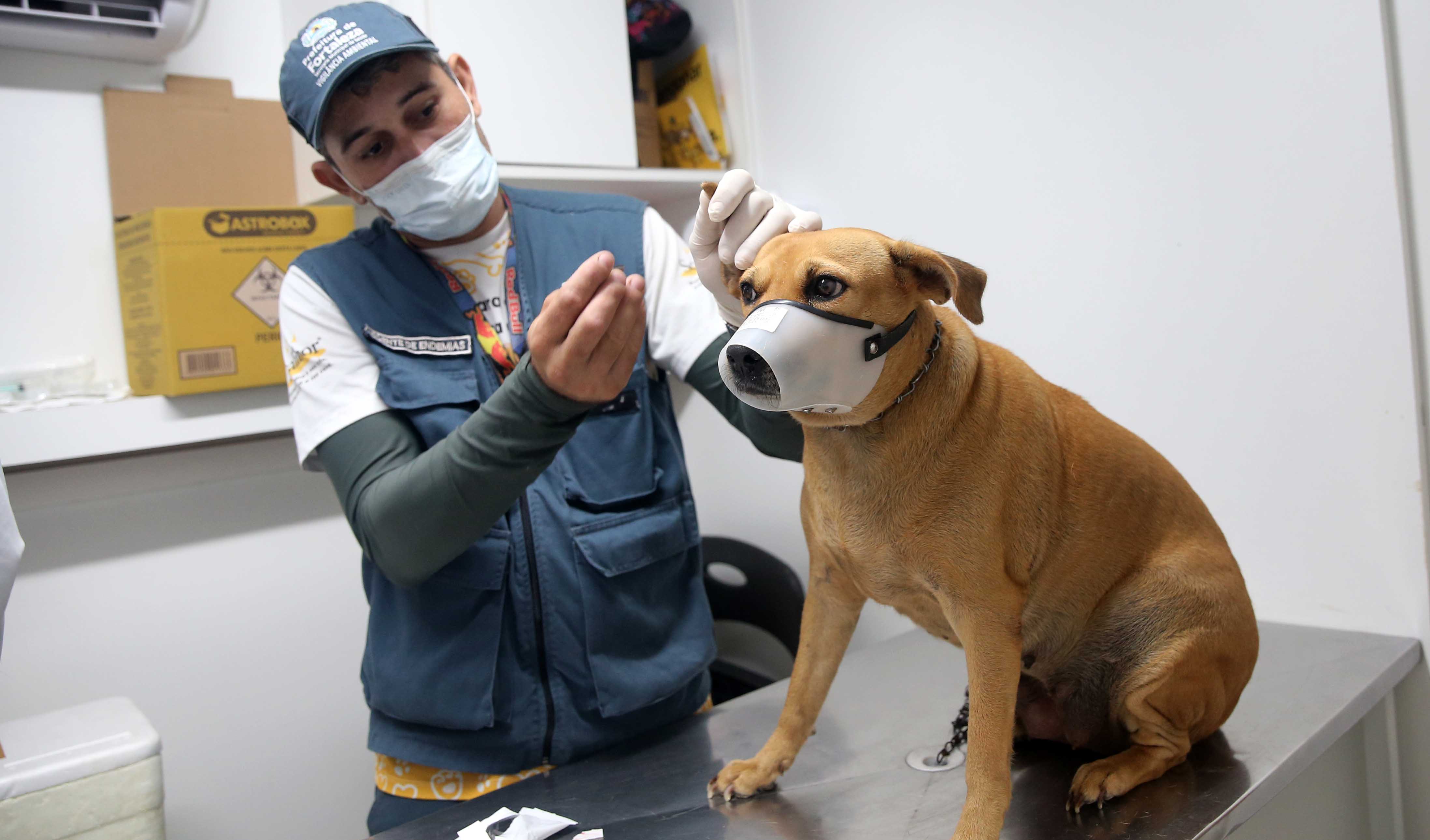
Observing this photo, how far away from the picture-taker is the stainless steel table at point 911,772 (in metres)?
0.92

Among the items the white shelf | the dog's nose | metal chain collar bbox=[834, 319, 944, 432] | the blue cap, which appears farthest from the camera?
the white shelf

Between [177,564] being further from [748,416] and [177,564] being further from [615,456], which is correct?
[748,416]

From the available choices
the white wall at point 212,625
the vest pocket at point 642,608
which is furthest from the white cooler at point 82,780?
the vest pocket at point 642,608

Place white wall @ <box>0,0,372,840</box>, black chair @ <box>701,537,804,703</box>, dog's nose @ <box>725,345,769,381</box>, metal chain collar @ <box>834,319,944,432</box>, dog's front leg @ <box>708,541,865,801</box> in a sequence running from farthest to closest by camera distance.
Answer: black chair @ <box>701,537,804,703</box>
white wall @ <box>0,0,372,840</box>
dog's front leg @ <box>708,541,865,801</box>
metal chain collar @ <box>834,319,944,432</box>
dog's nose @ <box>725,345,769,381</box>

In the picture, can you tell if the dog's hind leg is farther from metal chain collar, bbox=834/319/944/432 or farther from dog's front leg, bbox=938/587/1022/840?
metal chain collar, bbox=834/319/944/432

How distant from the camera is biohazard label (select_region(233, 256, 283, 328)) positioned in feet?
5.68

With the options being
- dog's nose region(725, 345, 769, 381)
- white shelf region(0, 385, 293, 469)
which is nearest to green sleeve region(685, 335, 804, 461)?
dog's nose region(725, 345, 769, 381)

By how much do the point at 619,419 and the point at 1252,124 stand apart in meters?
1.03

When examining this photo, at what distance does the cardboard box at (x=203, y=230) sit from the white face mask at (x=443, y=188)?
612mm

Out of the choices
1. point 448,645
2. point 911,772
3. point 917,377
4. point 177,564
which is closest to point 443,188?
point 448,645

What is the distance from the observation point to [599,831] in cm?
98

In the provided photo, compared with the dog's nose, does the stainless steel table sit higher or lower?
lower

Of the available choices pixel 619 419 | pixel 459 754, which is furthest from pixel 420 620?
pixel 619 419

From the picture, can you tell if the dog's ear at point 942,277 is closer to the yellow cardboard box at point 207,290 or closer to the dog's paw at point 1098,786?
the dog's paw at point 1098,786
